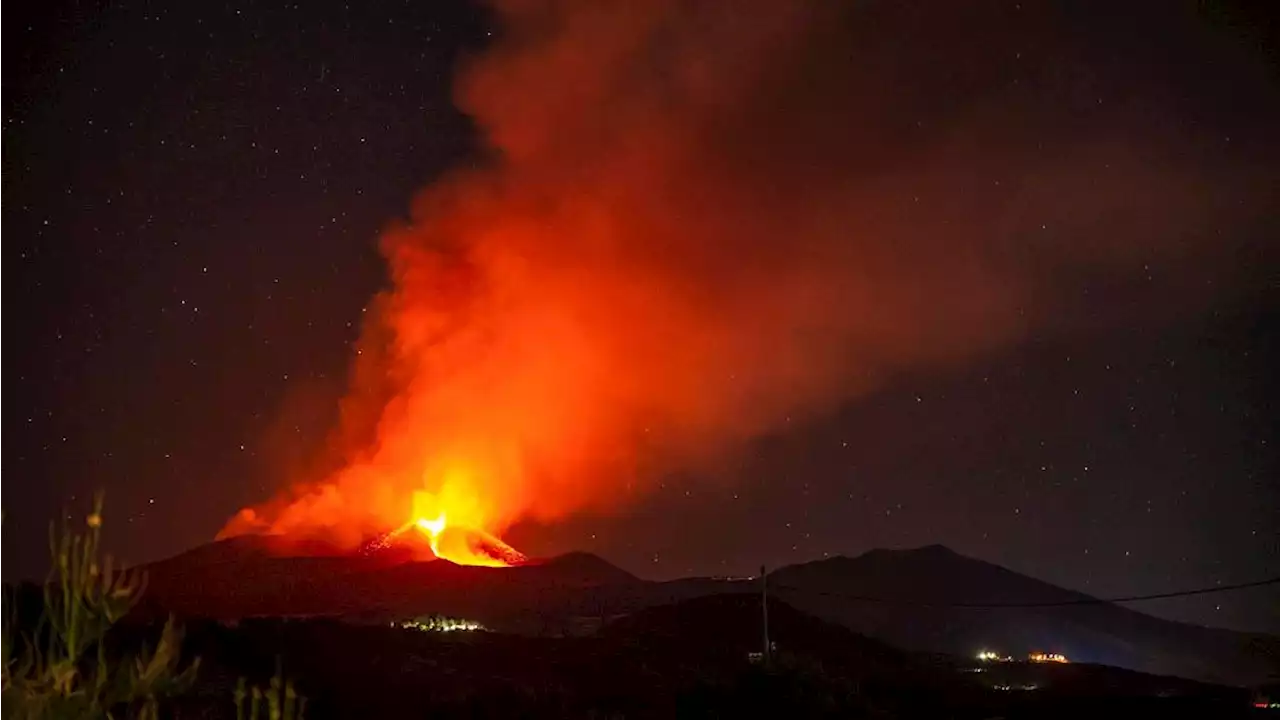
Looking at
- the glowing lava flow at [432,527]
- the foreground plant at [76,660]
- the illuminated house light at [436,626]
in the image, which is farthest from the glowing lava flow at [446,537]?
the foreground plant at [76,660]

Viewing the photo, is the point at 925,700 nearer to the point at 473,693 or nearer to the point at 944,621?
the point at 473,693

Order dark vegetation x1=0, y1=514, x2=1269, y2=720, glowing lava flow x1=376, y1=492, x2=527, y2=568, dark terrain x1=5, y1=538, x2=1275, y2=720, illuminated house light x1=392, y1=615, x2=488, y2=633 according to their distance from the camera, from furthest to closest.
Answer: glowing lava flow x1=376, y1=492, x2=527, y2=568 < illuminated house light x1=392, y1=615, x2=488, y2=633 < dark terrain x1=5, y1=538, x2=1275, y2=720 < dark vegetation x1=0, y1=514, x2=1269, y2=720

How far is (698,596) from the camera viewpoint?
3529 inches

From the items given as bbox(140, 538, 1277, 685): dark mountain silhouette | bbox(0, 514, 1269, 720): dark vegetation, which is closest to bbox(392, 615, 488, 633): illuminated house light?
bbox(0, 514, 1269, 720): dark vegetation

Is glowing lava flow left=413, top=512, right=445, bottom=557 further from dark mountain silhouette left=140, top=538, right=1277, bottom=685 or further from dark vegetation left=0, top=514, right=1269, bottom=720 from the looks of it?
dark vegetation left=0, top=514, right=1269, bottom=720

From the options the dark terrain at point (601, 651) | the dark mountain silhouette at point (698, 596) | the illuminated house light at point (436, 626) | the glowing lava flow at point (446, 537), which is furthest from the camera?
the glowing lava flow at point (446, 537)

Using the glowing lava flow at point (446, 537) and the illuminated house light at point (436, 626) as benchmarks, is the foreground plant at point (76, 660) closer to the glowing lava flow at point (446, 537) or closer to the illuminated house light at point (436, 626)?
the illuminated house light at point (436, 626)

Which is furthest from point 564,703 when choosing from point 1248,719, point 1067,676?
point 1067,676

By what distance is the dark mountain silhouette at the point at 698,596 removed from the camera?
3231 inches

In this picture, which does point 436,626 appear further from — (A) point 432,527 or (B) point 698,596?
Answer: (A) point 432,527

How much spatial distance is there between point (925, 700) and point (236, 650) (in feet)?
78.2

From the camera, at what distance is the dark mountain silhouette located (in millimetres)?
82062

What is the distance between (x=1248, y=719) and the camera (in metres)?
35.4

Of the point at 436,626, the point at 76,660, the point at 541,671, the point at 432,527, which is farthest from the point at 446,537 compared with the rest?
the point at 76,660
